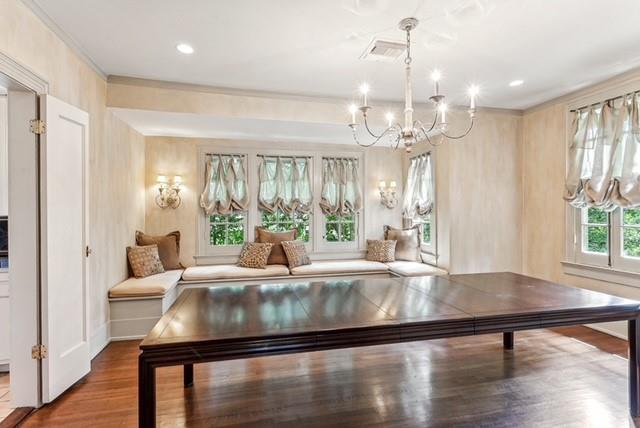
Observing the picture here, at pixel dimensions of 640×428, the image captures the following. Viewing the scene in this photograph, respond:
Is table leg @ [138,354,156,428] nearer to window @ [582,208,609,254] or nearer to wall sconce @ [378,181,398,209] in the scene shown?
window @ [582,208,609,254]

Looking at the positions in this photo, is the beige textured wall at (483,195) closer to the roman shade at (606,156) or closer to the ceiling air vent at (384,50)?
the roman shade at (606,156)

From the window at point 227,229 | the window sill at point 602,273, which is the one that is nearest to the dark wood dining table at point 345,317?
the window sill at point 602,273

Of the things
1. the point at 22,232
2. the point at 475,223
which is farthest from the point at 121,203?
the point at 475,223

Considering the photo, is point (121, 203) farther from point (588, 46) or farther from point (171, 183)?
point (588, 46)

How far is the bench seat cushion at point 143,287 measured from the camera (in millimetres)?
3332

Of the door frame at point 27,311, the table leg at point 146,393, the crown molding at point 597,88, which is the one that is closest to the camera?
the table leg at point 146,393

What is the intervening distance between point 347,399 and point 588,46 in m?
3.34

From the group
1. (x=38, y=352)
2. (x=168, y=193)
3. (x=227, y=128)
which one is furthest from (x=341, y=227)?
(x=38, y=352)

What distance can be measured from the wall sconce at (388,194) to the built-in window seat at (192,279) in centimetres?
102

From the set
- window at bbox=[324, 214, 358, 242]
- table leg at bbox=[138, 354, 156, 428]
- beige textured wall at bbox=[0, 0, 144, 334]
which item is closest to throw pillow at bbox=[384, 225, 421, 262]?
window at bbox=[324, 214, 358, 242]

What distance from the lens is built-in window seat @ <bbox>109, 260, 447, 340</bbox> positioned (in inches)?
133

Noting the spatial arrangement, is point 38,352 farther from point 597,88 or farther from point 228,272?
point 597,88

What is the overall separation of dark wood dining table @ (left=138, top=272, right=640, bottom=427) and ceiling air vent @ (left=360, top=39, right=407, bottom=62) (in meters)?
Answer: 1.87

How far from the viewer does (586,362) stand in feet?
9.09
